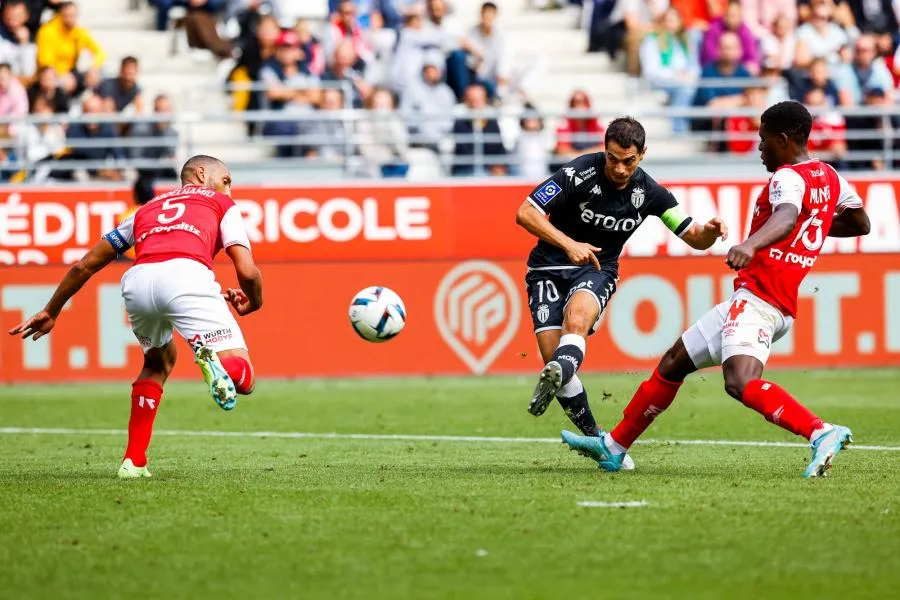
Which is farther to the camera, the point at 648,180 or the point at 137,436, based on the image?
the point at 648,180

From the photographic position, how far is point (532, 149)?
2189cm

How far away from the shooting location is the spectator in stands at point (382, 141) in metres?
21.3

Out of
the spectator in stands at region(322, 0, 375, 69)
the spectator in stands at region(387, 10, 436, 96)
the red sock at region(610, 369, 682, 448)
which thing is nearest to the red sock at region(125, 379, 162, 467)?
the red sock at region(610, 369, 682, 448)

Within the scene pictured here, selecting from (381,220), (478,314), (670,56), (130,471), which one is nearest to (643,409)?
(130,471)

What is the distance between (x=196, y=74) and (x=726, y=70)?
8146 mm

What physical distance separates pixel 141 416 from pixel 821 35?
17.6 meters

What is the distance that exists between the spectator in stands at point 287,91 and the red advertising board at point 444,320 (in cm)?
270

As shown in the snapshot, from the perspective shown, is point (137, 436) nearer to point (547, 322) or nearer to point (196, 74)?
point (547, 322)

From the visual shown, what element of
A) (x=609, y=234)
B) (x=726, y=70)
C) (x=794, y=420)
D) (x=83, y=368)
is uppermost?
(x=726, y=70)

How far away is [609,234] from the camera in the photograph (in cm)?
1066

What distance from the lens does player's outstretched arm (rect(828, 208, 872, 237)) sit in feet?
31.8

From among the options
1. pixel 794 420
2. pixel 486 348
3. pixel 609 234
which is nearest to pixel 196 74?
pixel 486 348

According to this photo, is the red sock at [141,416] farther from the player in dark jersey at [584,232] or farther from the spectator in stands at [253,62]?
the spectator in stands at [253,62]

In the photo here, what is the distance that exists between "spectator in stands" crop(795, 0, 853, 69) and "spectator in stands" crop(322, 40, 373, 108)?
23.3 feet
